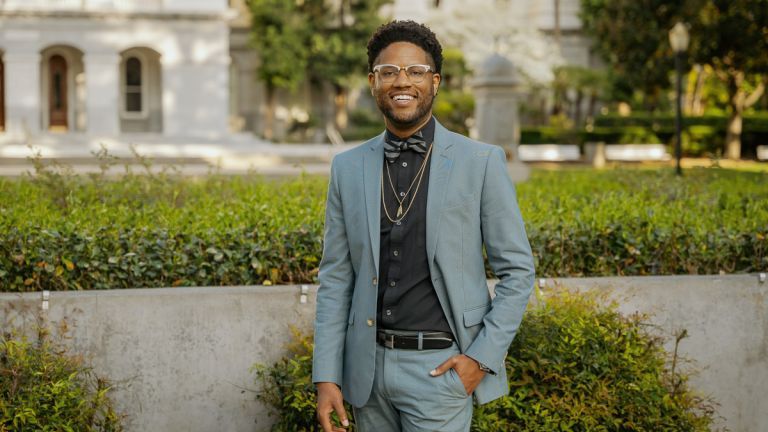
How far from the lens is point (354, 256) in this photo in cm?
364

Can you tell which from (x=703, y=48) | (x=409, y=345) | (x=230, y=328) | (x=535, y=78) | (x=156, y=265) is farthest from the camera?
(x=535, y=78)

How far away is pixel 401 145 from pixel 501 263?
0.57m

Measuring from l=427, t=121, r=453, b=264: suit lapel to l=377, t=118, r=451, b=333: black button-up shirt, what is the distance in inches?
1.7

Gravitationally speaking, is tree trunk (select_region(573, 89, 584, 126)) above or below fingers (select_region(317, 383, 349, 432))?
above

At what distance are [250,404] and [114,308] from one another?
94 centimetres

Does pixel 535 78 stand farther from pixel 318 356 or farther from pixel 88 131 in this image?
pixel 318 356

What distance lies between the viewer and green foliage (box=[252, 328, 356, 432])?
5.10 m

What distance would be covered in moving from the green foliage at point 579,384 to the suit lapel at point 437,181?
6.14 feet

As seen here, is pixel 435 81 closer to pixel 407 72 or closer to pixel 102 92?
pixel 407 72

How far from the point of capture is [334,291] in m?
3.69

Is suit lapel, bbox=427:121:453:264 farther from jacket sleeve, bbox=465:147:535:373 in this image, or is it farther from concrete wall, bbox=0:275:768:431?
concrete wall, bbox=0:275:768:431

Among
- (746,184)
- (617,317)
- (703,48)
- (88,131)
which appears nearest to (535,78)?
(703,48)

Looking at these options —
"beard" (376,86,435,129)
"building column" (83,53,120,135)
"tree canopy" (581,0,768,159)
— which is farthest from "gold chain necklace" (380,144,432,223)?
"tree canopy" (581,0,768,159)

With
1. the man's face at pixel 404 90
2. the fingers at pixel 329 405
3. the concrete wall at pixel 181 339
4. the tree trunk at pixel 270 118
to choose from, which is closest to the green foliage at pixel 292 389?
the concrete wall at pixel 181 339
